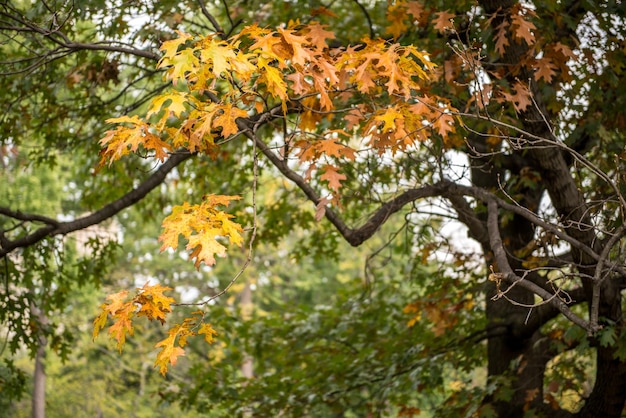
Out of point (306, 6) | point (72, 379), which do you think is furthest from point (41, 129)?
point (72, 379)

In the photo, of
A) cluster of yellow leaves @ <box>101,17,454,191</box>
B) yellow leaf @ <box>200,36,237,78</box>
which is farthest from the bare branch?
yellow leaf @ <box>200,36,237,78</box>

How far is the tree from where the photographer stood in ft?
13.8

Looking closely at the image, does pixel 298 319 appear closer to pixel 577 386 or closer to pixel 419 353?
pixel 419 353

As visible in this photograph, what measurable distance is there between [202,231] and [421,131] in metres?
1.63

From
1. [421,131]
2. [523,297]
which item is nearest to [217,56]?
[421,131]

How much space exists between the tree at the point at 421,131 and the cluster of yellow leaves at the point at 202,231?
13mm

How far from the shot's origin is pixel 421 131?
16.0 feet

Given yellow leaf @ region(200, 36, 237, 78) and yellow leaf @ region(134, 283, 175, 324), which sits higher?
yellow leaf @ region(200, 36, 237, 78)

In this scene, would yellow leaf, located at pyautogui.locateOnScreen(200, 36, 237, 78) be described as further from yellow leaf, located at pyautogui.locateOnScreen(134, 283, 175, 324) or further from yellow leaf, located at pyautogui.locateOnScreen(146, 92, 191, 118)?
yellow leaf, located at pyautogui.locateOnScreen(134, 283, 175, 324)

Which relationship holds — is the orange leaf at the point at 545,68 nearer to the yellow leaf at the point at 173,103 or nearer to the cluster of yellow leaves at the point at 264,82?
the cluster of yellow leaves at the point at 264,82

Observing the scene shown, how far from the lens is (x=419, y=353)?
855cm

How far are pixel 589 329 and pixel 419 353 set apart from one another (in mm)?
4609

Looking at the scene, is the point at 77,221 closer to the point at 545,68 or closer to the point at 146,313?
the point at 146,313

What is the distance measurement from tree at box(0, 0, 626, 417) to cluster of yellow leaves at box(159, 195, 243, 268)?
1cm
